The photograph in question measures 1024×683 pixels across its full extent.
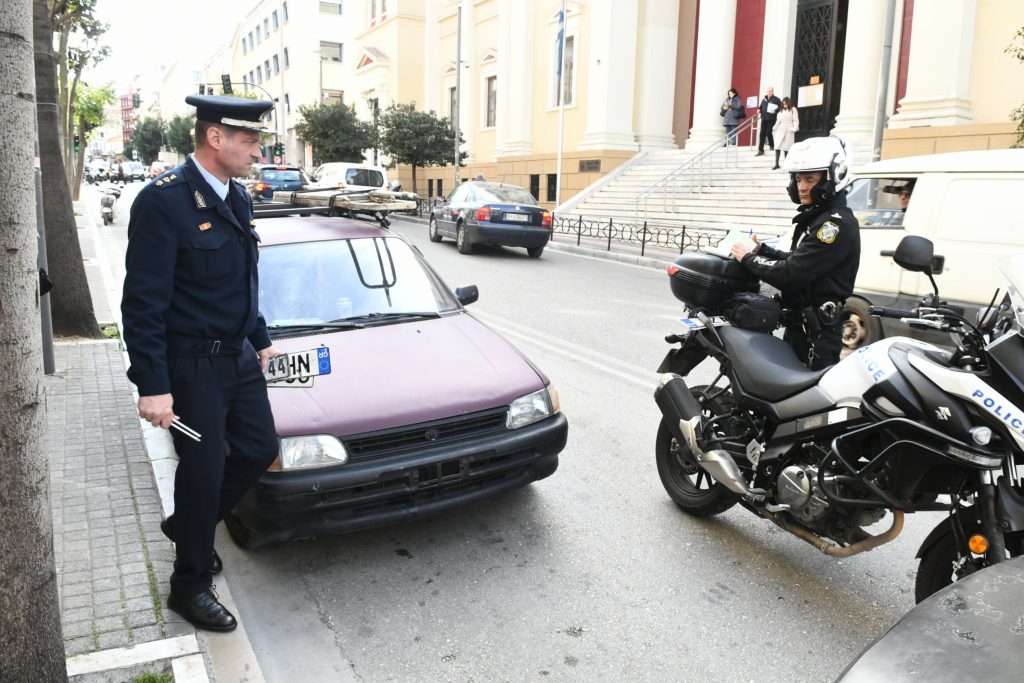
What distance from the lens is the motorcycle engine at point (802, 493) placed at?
333cm

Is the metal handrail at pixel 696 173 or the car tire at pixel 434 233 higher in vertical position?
the metal handrail at pixel 696 173

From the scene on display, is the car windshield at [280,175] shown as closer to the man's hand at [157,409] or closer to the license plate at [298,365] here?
the license plate at [298,365]

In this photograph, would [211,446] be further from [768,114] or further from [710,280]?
[768,114]

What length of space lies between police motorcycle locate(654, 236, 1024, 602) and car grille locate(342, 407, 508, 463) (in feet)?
3.31

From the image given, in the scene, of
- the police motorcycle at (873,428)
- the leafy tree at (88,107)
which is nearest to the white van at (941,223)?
the police motorcycle at (873,428)

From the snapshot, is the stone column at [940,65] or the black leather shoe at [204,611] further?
the stone column at [940,65]

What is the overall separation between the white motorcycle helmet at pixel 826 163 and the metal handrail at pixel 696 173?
18.7 metres

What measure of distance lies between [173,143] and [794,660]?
3880 inches

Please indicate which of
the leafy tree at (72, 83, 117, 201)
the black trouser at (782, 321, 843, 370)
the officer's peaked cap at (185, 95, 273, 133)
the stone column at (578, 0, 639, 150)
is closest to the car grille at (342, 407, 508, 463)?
the officer's peaked cap at (185, 95, 273, 133)

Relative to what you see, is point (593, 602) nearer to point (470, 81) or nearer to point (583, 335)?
point (583, 335)

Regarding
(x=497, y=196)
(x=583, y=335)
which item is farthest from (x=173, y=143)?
(x=583, y=335)

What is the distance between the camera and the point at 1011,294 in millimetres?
2764

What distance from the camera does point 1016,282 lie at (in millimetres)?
2730

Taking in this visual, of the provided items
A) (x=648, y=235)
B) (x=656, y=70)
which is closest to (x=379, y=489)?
(x=648, y=235)
